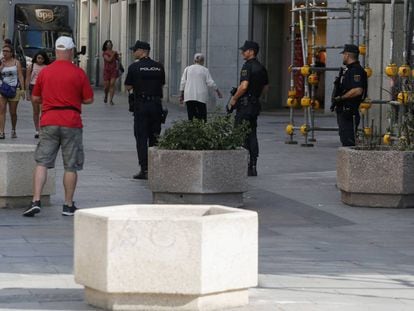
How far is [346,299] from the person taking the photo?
810cm

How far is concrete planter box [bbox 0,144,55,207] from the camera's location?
40.7ft

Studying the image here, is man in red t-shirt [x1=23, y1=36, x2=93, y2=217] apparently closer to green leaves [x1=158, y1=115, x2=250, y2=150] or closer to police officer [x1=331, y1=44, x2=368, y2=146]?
green leaves [x1=158, y1=115, x2=250, y2=150]

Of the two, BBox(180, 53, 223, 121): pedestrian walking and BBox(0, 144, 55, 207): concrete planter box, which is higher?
BBox(180, 53, 223, 121): pedestrian walking

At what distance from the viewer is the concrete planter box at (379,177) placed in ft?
42.3

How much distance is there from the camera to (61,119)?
1176 centimetres

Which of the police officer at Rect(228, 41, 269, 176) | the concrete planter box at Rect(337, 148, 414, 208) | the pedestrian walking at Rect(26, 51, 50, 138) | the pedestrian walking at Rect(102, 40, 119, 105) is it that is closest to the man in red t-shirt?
the concrete planter box at Rect(337, 148, 414, 208)

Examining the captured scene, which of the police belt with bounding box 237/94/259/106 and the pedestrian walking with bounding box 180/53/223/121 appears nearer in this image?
the police belt with bounding box 237/94/259/106

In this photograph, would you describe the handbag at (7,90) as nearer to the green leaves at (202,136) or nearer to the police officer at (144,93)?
the police officer at (144,93)

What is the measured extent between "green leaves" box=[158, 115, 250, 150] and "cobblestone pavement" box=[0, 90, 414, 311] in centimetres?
83

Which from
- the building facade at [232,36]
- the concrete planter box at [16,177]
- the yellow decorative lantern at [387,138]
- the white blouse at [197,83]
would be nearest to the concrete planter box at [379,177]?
the yellow decorative lantern at [387,138]

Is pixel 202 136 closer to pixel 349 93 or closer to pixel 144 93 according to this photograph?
pixel 144 93

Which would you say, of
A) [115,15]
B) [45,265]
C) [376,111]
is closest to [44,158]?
[45,265]

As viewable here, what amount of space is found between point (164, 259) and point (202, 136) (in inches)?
209

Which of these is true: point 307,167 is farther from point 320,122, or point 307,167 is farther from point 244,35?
point 244,35
